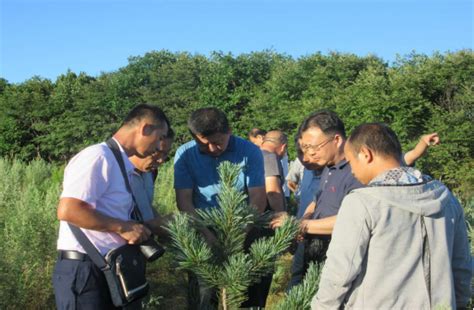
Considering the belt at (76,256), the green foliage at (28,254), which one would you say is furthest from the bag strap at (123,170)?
the green foliage at (28,254)

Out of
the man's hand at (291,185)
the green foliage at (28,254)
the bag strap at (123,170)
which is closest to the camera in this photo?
the bag strap at (123,170)

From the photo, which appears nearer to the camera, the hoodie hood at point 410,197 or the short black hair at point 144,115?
the hoodie hood at point 410,197

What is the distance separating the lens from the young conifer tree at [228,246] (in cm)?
187

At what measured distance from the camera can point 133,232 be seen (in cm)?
230

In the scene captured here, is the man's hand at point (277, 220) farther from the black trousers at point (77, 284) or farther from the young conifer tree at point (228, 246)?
the black trousers at point (77, 284)

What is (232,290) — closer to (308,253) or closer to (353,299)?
(353,299)

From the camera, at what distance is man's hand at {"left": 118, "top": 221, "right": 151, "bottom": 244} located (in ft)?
7.51

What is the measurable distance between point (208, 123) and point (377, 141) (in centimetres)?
126

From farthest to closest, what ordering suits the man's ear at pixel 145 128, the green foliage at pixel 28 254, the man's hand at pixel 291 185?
the man's hand at pixel 291 185, the green foliage at pixel 28 254, the man's ear at pixel 145 128

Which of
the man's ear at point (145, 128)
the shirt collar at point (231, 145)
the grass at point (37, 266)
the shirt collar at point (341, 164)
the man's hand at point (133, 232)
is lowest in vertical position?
the grass at point (37, 266)

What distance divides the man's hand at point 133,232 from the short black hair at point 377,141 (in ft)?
3.24

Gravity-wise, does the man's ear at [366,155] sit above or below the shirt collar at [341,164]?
above

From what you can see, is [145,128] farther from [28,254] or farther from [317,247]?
[28,254]

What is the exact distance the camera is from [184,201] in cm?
311
